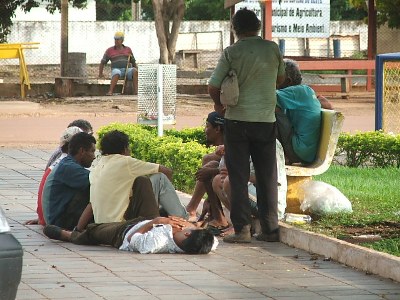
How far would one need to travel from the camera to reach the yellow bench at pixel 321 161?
9.64 metres

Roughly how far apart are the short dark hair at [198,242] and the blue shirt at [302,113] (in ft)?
5.77

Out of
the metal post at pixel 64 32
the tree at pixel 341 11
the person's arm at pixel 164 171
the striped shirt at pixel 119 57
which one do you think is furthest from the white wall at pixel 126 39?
the person's arm at pixel 164 171

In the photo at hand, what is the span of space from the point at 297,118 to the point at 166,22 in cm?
1867

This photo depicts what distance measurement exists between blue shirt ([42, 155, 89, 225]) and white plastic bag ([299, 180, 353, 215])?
1.89 meters

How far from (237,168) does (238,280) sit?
1.64m

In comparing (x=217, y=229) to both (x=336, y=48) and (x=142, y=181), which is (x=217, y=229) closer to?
(x=142, y=181)

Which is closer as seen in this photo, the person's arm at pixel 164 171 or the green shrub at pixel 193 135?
the person's arm at pixel 164 171

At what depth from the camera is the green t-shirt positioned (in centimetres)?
900

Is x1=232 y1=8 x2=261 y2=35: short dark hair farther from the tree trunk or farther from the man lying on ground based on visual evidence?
the tree trunk

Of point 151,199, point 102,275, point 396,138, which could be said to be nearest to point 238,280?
point 102,275

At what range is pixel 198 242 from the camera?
832 cm

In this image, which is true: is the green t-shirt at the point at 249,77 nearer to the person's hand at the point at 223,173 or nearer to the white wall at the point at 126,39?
the person's hand at the point at 223,173

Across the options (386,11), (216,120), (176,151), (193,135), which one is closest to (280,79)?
(216,120)

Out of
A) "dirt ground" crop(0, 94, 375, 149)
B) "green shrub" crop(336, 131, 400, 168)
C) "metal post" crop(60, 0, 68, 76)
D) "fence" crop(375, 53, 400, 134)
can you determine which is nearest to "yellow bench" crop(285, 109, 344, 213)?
"green shrub" crop(336, 131, 400, 168)
